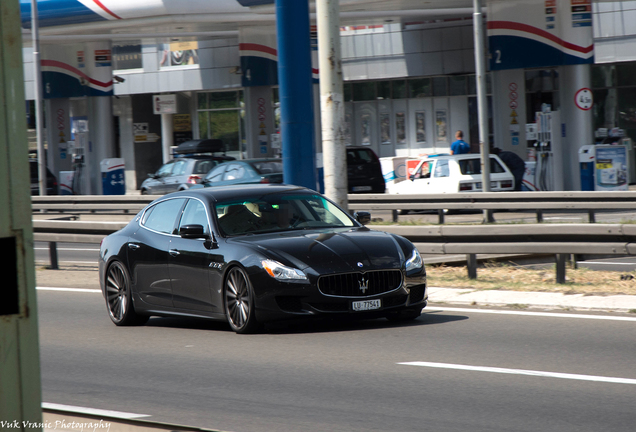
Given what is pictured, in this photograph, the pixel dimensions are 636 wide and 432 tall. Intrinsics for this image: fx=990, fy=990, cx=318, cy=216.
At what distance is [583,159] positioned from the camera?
88.7 ft

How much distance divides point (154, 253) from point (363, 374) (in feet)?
11.9

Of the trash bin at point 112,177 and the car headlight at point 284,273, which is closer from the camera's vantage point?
the car headlight at point 284,273

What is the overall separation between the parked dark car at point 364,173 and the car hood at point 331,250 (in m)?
19.4

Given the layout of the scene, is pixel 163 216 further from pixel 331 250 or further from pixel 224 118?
pixel 224 118

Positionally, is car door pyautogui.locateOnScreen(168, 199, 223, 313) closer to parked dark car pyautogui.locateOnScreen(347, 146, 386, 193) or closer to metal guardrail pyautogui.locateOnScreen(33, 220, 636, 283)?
metal guardrail pyautogui.locateOnScreen(33, 220, 636, 283)

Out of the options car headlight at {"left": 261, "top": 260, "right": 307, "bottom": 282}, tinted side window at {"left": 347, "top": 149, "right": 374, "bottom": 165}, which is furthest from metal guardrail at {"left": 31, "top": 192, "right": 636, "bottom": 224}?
tinted side window at {"left": 347, "top": 149, "right": 374, "bottom": 165}

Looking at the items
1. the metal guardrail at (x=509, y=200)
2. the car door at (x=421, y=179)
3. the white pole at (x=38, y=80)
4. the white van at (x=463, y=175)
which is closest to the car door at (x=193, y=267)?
the metal guardrail at (x=509, y=200)

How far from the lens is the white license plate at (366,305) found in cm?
878

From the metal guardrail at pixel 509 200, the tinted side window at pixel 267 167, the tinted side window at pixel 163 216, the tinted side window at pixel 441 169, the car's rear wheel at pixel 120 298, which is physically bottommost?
the car's rear wheel at pixel 120 298

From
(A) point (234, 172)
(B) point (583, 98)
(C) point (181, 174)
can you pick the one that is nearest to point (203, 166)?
(C) point (181, 174)

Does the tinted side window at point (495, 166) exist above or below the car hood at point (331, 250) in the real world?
above

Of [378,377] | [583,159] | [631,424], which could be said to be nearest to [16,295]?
[631,424]

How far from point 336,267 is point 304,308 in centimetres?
46

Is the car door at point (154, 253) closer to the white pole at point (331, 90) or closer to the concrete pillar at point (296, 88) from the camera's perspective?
the white pole at point (331, 90)
